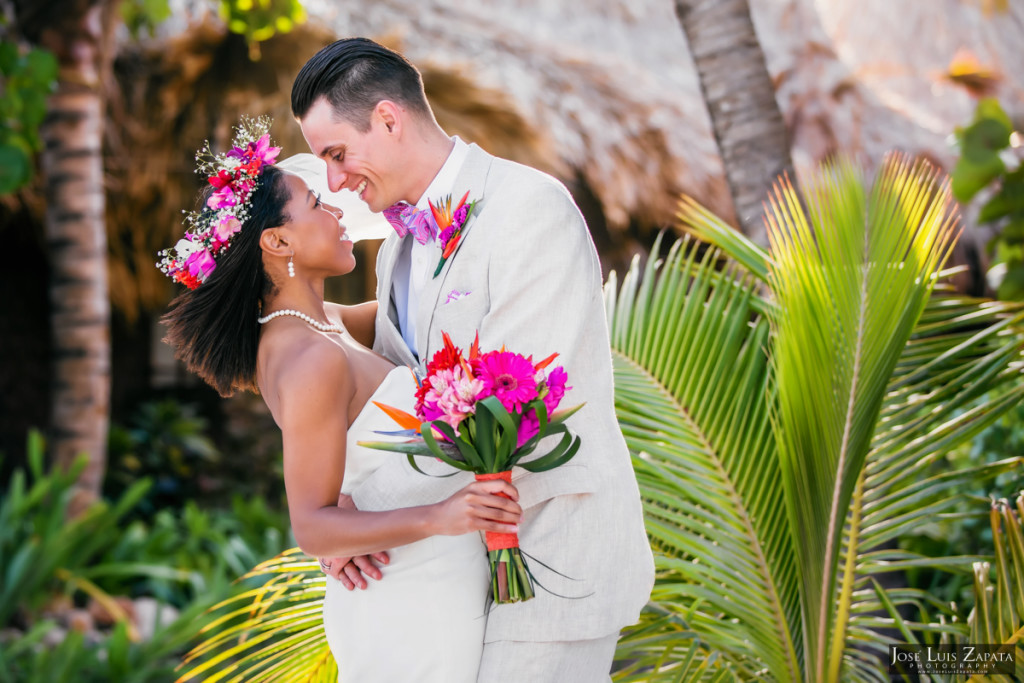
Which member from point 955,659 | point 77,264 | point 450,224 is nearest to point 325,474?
point 450,224

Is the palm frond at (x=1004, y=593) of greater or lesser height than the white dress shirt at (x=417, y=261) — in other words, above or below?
below

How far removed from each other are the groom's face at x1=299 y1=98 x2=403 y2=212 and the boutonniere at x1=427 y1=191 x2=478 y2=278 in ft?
0.60

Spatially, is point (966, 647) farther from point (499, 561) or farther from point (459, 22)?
point (459, 22)

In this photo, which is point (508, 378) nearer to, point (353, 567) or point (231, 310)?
point (353, 567)

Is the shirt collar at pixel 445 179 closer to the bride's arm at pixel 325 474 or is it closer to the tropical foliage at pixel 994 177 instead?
the bride's arm at pixel 325 474

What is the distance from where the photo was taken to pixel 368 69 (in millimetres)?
1902

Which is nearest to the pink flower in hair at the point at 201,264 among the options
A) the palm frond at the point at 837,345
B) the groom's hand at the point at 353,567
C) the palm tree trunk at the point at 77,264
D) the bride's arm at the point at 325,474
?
the bride's arm at the point at 325,474

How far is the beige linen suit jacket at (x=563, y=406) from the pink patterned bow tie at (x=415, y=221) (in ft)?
0.35

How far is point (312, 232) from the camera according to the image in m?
2.02

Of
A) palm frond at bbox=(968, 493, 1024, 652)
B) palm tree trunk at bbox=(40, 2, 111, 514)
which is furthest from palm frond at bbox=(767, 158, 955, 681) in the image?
palm tree trunk at bbox=(40, 2, 111, 514)

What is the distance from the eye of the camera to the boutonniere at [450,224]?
1.78 m

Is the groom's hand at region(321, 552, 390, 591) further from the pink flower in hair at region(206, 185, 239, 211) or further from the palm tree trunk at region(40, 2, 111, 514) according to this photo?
the palm tree trunk at region(40, 2, 111, 514)

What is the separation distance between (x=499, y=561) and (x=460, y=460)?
8.2 inches

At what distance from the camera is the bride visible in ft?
5.51
